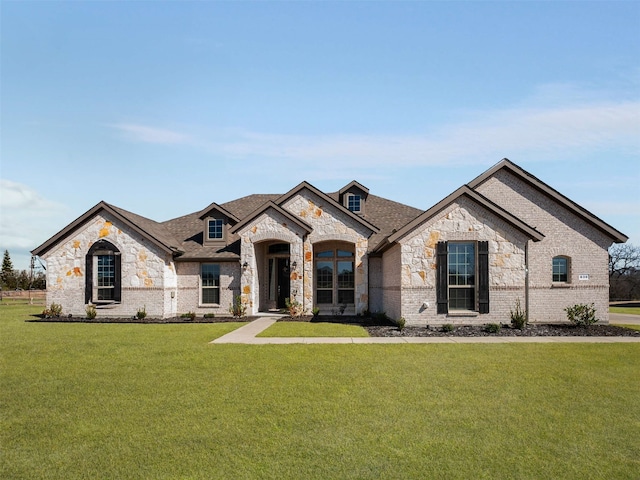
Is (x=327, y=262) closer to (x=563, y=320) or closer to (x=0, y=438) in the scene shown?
(x=563, y=320)

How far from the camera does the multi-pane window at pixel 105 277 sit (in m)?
22.9

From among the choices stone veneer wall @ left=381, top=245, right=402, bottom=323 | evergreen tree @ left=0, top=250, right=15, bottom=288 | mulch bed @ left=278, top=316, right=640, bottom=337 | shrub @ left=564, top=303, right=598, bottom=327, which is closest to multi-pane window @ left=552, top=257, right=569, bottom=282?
shrub @ left=564, top=303, right=598, bottom=327

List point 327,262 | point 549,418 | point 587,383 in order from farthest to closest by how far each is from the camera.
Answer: point 327,262
point 587,383
point 549,418

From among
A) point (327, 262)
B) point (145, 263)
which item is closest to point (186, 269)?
point (145, 263)

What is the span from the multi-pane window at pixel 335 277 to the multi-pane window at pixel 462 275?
22.5ft

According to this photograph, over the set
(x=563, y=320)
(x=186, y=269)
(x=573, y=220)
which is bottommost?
(x=563, y=320)

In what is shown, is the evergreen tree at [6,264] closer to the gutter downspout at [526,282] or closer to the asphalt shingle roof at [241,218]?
the asphalt shingle roof at [241,218]

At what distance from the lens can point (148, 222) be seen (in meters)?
25.4

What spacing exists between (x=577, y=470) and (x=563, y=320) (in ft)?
52.1

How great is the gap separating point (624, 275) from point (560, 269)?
38.3 meters

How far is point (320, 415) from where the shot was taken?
6.87m

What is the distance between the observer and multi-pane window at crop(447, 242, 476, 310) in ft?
58.6

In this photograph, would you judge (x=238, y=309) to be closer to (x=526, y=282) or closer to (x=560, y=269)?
(x=526, y=282)

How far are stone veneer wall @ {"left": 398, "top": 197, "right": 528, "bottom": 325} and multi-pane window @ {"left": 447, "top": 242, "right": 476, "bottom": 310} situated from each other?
383mm
